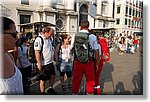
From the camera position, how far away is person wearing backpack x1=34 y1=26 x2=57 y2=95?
8.47 feet

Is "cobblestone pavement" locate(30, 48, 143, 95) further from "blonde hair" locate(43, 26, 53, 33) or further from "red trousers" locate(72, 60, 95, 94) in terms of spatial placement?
"blonde hair" locate(43, 26, 53, 33)

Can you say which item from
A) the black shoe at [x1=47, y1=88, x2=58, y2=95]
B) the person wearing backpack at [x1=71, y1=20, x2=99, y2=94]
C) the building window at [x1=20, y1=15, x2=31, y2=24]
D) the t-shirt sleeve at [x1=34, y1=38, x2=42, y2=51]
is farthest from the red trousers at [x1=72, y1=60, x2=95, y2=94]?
the building window at [x1=20, y1=15, x2=31, y2=24]

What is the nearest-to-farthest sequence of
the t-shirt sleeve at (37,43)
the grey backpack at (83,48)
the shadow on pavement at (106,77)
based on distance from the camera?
the grey backpack at (83,48)
the t-shirt sleeve at (37,43)
the shadow on pavement at (106,77)

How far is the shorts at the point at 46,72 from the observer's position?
2.66 metres

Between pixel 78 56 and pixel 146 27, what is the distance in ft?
2.88

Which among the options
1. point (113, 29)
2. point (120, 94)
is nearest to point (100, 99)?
point (120, 94)

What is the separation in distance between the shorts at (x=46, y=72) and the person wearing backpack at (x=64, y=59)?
0.31 feet

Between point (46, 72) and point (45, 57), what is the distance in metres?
0.19

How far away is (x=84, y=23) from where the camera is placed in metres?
2.52

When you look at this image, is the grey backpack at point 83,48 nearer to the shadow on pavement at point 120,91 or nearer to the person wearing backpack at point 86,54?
the person wearing backpack at point 86,54

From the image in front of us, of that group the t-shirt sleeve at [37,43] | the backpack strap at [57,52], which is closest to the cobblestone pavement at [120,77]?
the backpack strap at [57,52]

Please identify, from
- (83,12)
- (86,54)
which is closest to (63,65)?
(86,54)

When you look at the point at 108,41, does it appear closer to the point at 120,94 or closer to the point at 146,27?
the point at 146,27

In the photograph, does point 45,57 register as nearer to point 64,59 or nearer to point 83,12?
point 64,59
